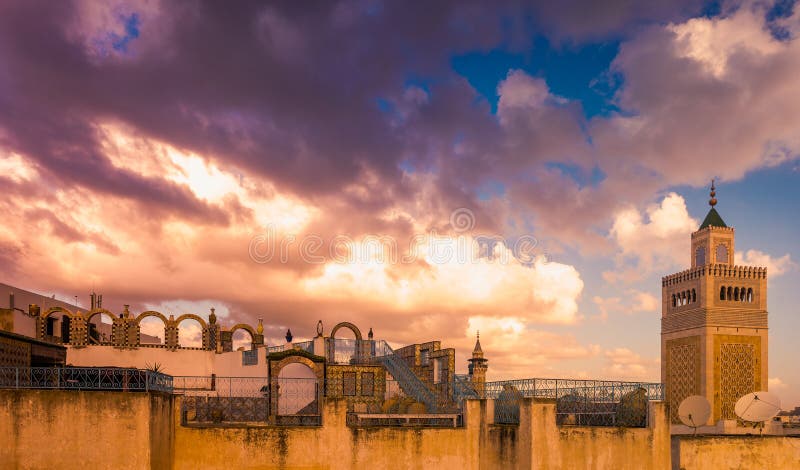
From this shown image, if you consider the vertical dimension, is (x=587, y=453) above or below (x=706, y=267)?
below

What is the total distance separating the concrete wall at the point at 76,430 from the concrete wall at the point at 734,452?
15.9 meters

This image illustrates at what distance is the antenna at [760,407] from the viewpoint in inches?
982

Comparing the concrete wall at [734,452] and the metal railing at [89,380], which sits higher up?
the metal railing at [89,380]

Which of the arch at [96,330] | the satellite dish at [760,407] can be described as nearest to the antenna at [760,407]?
the satellite dish at [760,407]

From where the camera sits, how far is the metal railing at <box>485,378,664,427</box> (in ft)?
74.8

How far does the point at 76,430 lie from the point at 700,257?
2177 inches

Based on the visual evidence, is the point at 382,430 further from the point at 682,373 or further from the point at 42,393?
the point at 682,373

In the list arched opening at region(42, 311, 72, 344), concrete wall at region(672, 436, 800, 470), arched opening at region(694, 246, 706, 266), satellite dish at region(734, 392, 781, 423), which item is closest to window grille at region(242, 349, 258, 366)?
arched opening at region(42, 311, 72, 344)

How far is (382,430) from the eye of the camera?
2183 centimetres

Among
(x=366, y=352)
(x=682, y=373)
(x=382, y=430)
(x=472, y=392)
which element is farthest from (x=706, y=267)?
(x=382, y=430)

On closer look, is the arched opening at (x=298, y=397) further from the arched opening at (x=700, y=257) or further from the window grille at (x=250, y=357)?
the arched opening at (x=700, y=257)

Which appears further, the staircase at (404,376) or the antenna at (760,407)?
the staircase at (404,376)

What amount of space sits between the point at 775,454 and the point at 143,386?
19.8m

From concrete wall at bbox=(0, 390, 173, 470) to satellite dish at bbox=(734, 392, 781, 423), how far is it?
19524mm
